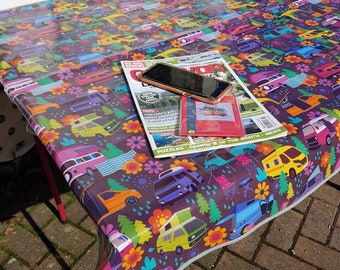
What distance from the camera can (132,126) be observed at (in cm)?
107

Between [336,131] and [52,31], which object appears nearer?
[336,131]

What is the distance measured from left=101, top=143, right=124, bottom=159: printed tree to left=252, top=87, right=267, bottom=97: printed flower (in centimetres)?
47

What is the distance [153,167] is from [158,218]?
151mm

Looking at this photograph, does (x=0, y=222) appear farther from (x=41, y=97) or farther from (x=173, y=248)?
(x=173, y=248)

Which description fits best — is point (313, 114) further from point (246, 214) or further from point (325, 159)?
point (246, 214)

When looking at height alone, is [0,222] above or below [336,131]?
below

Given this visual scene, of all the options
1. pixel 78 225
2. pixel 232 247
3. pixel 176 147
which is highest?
pixel 176 147

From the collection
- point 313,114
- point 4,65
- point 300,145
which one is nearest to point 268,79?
point 313,114

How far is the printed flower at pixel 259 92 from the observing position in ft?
3.96

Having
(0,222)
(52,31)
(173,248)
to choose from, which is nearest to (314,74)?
(173,248)

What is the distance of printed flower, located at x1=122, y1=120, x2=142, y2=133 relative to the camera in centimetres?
106

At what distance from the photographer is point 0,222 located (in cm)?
209

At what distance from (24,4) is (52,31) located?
371 mm

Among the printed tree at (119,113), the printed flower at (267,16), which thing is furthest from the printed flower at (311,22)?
the printed tree at (119,113)
